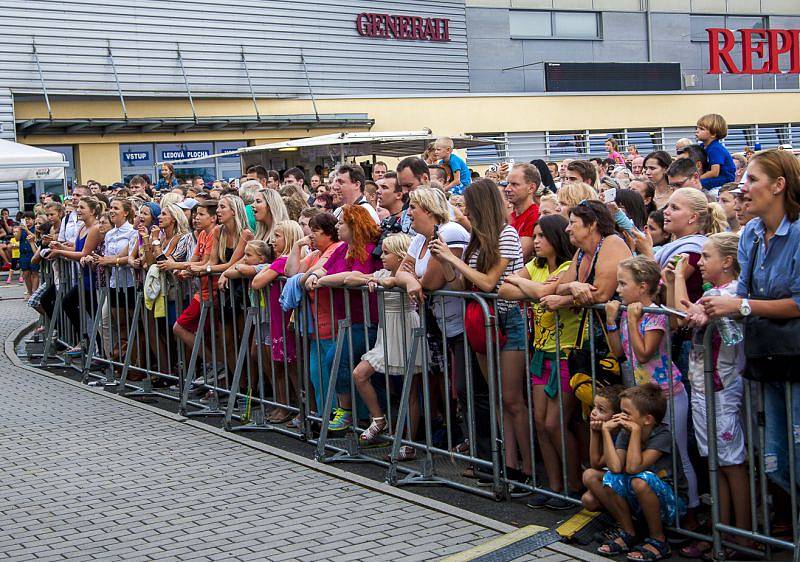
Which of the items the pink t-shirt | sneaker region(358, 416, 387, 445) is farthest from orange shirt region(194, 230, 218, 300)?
sneaker region(358, 416, 387, 445)

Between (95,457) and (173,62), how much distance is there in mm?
23173

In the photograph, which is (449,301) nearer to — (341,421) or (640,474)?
(341,421)

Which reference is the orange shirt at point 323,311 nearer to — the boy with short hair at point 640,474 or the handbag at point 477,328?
the handbag at point 477,328

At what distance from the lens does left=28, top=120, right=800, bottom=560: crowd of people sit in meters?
5.30

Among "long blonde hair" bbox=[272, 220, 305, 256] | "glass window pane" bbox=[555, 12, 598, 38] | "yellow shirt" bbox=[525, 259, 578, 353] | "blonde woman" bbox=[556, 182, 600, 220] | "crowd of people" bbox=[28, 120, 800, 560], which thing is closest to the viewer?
"crowd of people" bbox=[28, 120, 800, 560]

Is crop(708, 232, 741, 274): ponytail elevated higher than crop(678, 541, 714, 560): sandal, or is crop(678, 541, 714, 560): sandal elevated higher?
crop(708, 232, 741, 274): ponytail

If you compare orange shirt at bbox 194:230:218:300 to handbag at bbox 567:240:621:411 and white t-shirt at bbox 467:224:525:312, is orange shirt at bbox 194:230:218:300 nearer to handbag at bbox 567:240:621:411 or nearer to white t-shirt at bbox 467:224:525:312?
white t-shirt at bbox 467:224:525:312

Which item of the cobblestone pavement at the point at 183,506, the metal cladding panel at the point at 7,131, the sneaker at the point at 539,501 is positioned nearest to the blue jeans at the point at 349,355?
the cobblestone pavement at the point at 183,506

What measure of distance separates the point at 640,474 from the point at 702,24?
126ft

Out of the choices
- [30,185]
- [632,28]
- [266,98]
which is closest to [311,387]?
[30,185]

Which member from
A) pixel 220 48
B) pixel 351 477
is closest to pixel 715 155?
pixel 351 477

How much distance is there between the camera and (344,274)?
7.98 metres

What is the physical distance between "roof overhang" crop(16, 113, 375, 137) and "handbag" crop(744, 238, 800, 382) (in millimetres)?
24569

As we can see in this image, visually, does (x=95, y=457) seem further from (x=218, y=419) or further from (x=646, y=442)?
(x=646, y=442)
